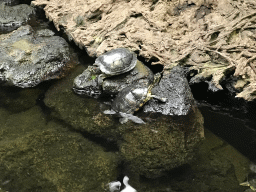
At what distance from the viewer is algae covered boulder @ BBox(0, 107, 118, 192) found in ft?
9.20

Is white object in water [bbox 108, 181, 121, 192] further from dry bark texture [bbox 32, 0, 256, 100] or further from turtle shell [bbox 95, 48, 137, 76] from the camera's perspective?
dry bark texture [bbox 32, 0, 256, 100]

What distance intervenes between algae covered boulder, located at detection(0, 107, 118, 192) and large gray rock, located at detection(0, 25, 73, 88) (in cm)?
106

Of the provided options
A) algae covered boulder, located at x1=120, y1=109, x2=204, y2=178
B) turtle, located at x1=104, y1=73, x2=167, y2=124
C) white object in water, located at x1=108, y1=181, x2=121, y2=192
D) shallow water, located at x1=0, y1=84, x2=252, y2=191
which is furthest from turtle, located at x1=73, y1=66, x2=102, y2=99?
white object in water, located at x1=108, y1=181, x2=121, y2=192

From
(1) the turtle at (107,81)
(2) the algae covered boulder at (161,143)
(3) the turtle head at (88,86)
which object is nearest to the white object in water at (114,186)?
(2) the algae covered boulder at (161,143)

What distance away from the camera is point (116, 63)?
12.6ft

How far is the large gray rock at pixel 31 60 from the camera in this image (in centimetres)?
Result: 445

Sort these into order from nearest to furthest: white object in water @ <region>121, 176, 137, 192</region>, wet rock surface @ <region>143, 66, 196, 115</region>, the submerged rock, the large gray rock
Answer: white object in water @ <region>121, 176, 137, 192</region> → wet rock surface @ <region>143, 66, 196, 115</region> → the large gray rock → the submerged rock

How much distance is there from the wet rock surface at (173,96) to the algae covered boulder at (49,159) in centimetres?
101

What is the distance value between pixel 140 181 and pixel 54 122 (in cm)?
153

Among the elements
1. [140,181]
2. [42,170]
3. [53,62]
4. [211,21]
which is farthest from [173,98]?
[53,62]

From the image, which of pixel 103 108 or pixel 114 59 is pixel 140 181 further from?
pixel 114 59

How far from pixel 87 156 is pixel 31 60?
2382 mm

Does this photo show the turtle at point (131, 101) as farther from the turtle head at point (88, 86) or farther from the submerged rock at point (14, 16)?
the submerged rock at point (14, 16)

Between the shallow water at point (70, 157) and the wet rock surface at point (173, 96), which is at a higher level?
the wet rock surface at point (173, 96)
